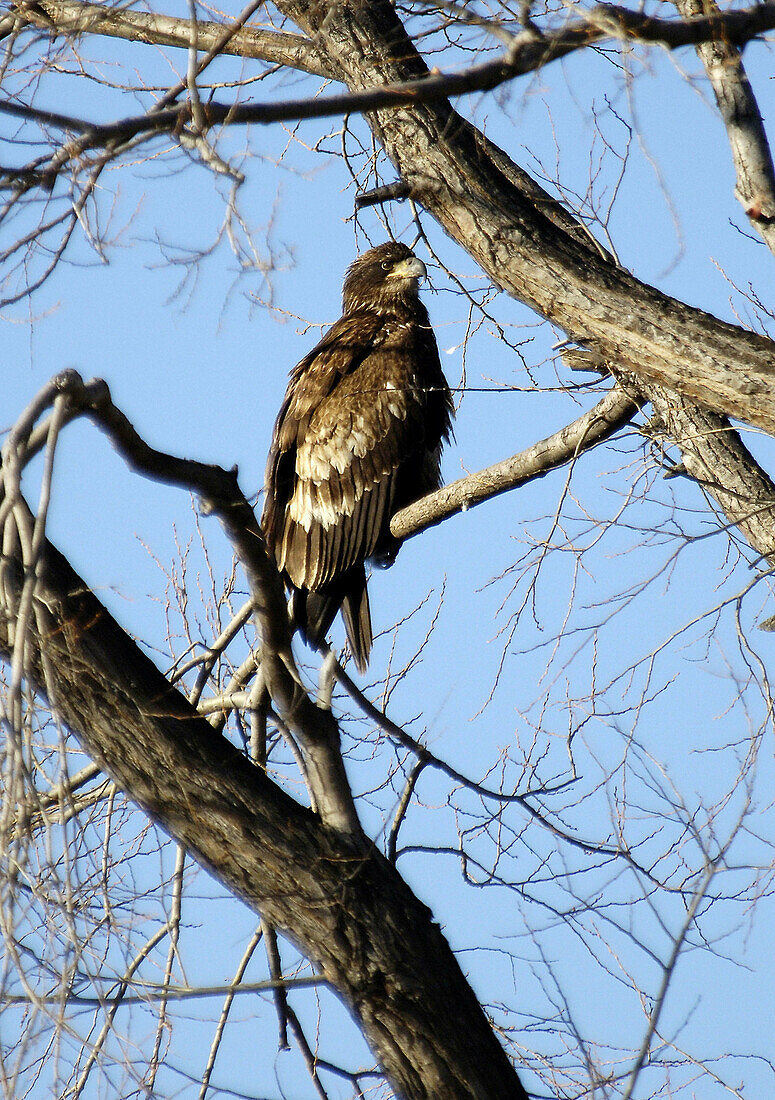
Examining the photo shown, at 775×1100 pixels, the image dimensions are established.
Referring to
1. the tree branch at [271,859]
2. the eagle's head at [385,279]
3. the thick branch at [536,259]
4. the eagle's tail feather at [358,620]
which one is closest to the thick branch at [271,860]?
the tree branch at [271,859]

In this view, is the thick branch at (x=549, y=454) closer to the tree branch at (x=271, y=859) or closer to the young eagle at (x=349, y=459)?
the young eagle at (x=349, y=459)

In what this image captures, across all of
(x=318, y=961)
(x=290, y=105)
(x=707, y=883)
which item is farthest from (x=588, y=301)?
(x=318, y=961)

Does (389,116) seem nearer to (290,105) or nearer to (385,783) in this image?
(290,105)

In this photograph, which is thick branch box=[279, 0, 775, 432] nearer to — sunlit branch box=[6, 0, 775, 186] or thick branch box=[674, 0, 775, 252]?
thick branch box=[674, 0, 775, 252]

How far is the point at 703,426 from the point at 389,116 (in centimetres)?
157

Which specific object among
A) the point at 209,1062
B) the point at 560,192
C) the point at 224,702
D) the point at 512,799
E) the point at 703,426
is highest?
the point at 560,192

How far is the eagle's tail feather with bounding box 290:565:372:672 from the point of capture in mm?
5668

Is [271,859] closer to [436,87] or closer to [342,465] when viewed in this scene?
[436,87]

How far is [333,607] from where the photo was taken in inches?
228

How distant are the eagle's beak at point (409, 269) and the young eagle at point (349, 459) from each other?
381 mm

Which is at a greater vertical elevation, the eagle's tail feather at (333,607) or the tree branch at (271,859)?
the eagle's tail feather at (333,607)

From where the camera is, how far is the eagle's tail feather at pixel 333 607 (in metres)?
5.67

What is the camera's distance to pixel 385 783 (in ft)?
14.1

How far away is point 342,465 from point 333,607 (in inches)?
27.3
